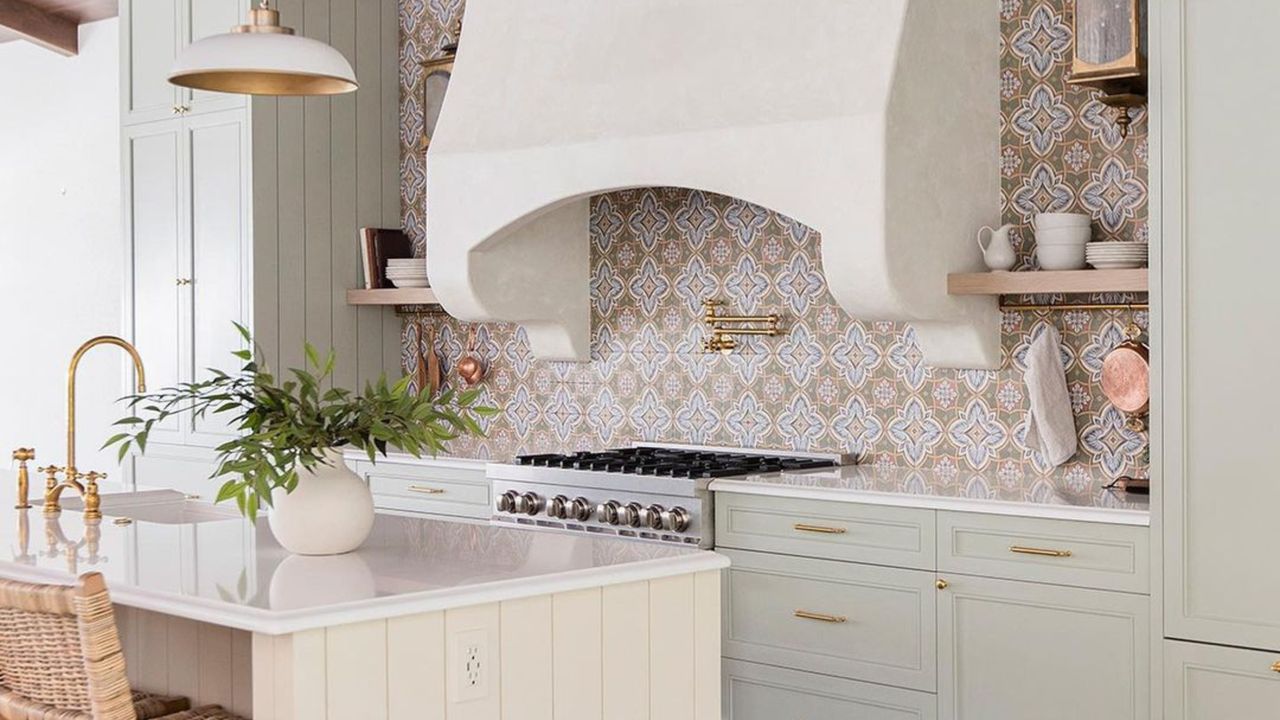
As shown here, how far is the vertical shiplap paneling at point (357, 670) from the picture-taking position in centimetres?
230

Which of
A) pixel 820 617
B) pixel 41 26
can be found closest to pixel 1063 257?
pixel 820 617

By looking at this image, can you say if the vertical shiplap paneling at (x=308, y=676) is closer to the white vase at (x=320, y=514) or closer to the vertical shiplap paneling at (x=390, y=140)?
the white vase at (x=320, y=514)

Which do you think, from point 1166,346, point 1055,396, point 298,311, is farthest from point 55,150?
point 1166,346

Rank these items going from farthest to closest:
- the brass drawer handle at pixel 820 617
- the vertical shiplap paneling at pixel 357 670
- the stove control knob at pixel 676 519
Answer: the stove control knob at pixel 676 519 → the brass drawer handle at pixel 820 617 → the vertical shiplap paneling at pixel 357 670

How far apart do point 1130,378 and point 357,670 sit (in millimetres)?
2676

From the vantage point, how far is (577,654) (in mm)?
2629

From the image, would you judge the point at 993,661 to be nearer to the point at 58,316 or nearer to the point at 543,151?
the point at 543,151

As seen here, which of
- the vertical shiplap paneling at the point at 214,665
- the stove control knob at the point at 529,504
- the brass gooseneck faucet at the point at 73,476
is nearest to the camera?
the vertical shiplap paneling at the point at 214,665

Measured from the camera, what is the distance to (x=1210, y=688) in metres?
3.60

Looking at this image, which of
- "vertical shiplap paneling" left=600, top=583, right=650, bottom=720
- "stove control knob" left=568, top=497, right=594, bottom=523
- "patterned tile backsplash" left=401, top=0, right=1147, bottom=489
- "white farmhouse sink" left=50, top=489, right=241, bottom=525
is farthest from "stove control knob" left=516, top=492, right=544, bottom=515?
"vertical shiplap paneling" left=600, top=583, right=650, bottom=720

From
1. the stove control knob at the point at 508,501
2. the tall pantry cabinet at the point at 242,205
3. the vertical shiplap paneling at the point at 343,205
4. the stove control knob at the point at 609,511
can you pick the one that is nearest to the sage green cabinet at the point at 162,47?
the tall pantry cabinet at the point at 242,205

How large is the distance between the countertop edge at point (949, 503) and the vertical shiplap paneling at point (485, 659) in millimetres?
1850

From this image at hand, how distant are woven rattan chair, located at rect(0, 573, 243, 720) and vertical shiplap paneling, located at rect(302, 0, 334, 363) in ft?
12.7

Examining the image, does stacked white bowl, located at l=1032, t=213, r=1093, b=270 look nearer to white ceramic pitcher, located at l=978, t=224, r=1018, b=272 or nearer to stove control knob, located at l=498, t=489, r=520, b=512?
white ceramic pitcher, located at l=978, t=224, r=1018, b=272
